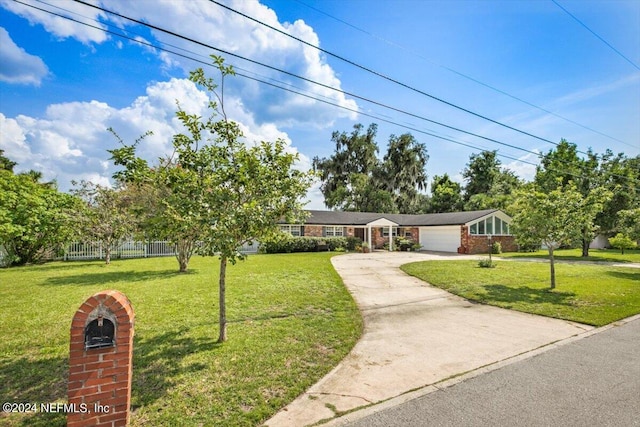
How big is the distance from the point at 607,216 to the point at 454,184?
23.1 m

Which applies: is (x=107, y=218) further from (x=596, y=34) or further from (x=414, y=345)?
(x=596, y=34)

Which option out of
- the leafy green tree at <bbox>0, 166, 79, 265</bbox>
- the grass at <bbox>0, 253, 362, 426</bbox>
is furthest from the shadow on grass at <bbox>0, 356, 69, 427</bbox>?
the leafy green tree at <bbox>0, 166, 79, 265</bbox>

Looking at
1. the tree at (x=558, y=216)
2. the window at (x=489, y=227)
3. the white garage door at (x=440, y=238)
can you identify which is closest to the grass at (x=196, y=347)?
the tree at (x=558, y=216)

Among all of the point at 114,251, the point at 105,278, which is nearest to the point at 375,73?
the point at 105,278

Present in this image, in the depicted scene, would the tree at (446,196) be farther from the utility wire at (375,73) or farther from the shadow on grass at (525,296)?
the shadow on grass at (525,296)

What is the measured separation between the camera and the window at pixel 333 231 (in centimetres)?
2850

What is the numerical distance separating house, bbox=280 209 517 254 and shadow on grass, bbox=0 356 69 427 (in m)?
20.0

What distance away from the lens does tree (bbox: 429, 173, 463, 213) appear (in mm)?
43875

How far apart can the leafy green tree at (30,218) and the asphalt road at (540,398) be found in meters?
18.4

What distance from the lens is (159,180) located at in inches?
184

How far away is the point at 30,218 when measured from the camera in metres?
15.3

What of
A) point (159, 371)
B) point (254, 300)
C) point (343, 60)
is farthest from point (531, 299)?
point (159, 371)

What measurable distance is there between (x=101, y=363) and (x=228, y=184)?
9.21 ft

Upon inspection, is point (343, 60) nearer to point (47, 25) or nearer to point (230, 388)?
point (47, 25)
